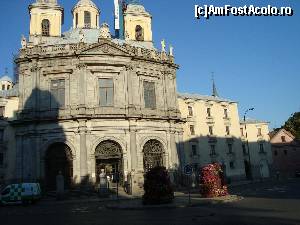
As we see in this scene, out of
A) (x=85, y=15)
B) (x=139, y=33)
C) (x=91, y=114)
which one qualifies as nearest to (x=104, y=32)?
(x=91, y=114)

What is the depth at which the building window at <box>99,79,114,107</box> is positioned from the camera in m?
36.4

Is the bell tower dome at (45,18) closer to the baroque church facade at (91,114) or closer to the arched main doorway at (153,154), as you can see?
the baroque church facade at (91,114)

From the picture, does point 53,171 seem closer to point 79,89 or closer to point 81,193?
point 81,193

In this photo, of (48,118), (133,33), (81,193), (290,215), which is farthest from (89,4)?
(290,215)

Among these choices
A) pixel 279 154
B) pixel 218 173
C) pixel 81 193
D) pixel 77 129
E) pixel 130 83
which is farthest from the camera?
pixel 279 154

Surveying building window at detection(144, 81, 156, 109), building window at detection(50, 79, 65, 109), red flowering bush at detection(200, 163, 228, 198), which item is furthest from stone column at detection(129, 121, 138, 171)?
red flowering bush at detection(200, 163, 228, 198)

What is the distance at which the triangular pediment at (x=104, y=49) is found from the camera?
118 feet

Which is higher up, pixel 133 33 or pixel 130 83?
pixel 133 33

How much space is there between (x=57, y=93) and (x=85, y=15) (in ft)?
54.0

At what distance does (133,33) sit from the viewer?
159ft

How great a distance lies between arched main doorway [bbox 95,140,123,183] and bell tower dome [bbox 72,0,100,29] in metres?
19.8

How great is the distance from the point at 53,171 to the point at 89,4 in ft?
81.0

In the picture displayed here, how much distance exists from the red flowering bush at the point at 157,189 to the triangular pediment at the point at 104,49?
59.7 feet

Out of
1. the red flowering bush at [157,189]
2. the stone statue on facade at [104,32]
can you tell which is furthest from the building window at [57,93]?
the red flowering bush at [157,189]
